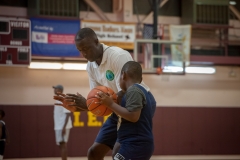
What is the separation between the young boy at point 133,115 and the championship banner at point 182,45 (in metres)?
10.7

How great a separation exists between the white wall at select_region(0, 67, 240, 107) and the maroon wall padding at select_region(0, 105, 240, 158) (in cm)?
65

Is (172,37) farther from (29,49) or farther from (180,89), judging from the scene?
(29,49)

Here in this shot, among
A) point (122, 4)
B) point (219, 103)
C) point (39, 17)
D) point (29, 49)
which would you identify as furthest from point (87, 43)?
point (219, 103)

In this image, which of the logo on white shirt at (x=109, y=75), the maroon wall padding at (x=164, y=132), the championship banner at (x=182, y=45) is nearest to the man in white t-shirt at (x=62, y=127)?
the maroon wall padding at (x=164, y=132)

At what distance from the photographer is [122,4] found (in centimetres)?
1656

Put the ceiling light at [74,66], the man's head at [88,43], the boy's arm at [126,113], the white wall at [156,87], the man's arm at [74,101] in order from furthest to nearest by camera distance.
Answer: the ceiling light at [74,66] → the white wall at [156,87] → the man's arm at [74,101] → the man's head at [88,43] → the boy's arm at [126,113]

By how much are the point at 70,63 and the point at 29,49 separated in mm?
2492

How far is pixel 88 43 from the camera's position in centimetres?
480

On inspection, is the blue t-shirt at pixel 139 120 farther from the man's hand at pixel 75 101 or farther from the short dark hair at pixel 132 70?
the man's hand at pixel 75 101

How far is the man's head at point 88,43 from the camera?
4781 mm

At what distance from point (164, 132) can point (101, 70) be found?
11388 mm

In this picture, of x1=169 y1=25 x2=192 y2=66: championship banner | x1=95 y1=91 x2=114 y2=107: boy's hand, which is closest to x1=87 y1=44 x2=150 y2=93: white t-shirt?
x1=95 y1=91 x2=114 y2=107: boy's hand

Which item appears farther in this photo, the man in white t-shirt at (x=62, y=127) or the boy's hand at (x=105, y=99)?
the man in white t-shirt at (x=62, y=127)

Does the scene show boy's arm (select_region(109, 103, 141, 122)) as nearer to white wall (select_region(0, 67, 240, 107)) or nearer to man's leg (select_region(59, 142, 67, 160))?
man's leg (select_region(59, 142, 67, 160))
